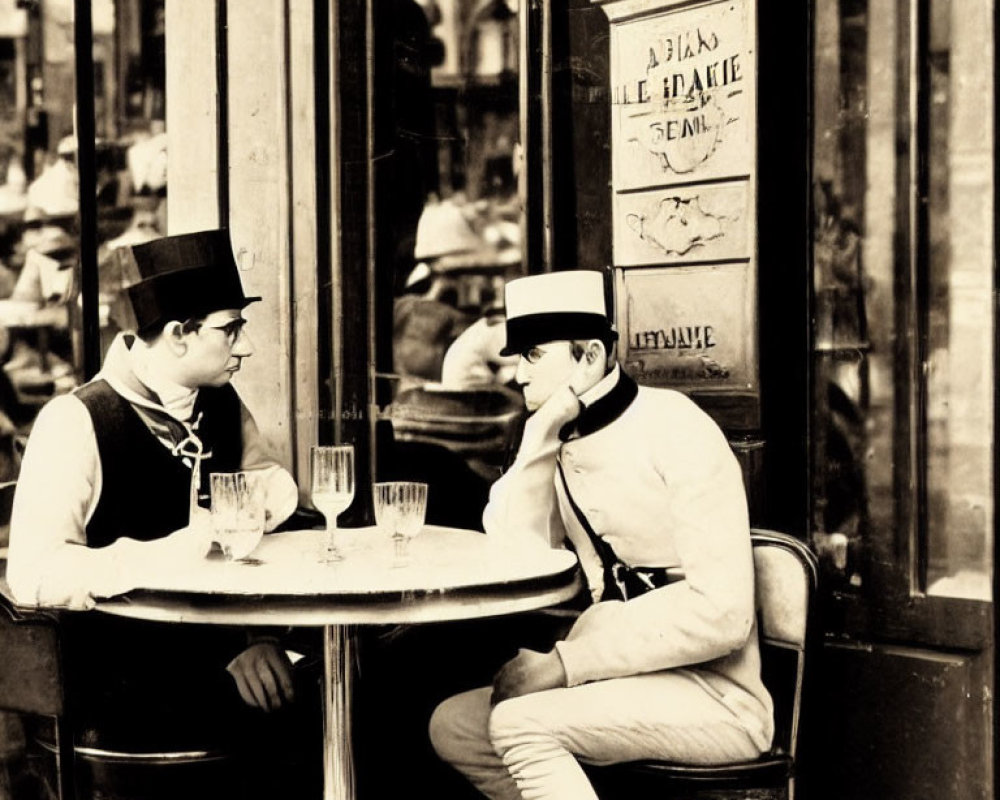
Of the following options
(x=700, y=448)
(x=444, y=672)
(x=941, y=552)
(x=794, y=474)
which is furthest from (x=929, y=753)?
(x=444, y=672)

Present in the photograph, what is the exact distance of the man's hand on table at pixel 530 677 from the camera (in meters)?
2.88

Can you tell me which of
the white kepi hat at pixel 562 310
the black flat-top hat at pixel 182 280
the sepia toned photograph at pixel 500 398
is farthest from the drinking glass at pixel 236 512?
the white kepi hat at pixel 562 310

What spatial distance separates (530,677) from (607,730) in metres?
0.24

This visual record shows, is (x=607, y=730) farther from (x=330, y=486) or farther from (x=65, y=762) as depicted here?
(x=65, y=762)

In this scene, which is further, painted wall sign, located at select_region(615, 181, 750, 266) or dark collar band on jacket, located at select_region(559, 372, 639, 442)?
painted wall sign, located at select_region(615, 181, 750, 266)

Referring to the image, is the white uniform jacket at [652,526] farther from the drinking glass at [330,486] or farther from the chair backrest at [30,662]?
the chair backrest at [30,662]

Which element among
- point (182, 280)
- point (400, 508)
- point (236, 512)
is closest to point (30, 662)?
point (236, 512)

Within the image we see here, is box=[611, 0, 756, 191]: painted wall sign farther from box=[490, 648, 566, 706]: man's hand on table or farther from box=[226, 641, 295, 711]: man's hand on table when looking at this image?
box=[226, 641, 295, 711]: man's hand on table

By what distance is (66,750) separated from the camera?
2.81m

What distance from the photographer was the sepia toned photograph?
9.14 feet

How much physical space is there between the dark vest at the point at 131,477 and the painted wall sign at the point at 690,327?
3.97ft

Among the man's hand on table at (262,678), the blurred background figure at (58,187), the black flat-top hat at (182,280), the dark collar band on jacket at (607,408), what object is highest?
the blurred background figure at (58,187)

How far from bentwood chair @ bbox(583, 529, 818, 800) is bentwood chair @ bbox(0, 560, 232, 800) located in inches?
33.0

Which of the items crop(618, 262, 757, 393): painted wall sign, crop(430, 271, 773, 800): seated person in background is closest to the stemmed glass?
crop(430, 271, 773, 800): seated person in background
